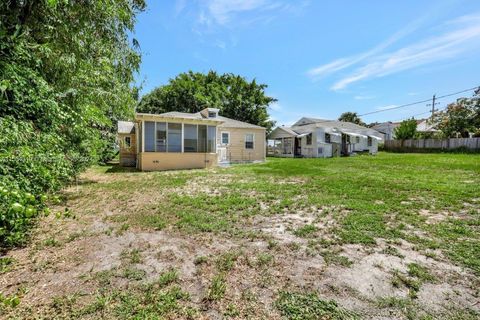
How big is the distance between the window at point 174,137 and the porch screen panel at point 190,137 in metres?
0.29

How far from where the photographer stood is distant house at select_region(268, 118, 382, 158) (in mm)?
23766

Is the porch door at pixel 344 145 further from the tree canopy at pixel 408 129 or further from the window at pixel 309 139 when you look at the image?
the tree canopy at pixel 408 129

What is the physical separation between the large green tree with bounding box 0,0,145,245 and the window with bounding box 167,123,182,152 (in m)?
6.01

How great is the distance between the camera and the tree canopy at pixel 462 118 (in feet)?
82.7

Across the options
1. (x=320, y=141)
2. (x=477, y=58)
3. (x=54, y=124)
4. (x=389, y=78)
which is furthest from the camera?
(x=320, y=141)

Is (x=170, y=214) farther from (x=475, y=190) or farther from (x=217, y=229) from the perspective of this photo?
(x=475, y=190)

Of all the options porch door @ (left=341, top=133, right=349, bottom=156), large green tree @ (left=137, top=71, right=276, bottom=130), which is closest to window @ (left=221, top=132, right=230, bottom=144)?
large green tree @ (left=137, top=71, right=276, bottom=130)

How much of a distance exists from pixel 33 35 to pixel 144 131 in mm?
8820

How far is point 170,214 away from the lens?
5.09 meters

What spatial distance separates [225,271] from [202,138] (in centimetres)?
1184

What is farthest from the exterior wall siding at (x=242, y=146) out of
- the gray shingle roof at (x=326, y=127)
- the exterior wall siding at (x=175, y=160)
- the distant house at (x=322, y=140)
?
the gray shingle roof at (x=326, y=127)

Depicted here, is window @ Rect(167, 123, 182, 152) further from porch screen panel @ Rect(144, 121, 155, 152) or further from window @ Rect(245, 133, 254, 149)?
window @ Rect(245, 133, 254, 149)

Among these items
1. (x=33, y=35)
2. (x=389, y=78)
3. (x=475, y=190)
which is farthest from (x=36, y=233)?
(x=389, y=78)

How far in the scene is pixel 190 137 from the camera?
1387cm
